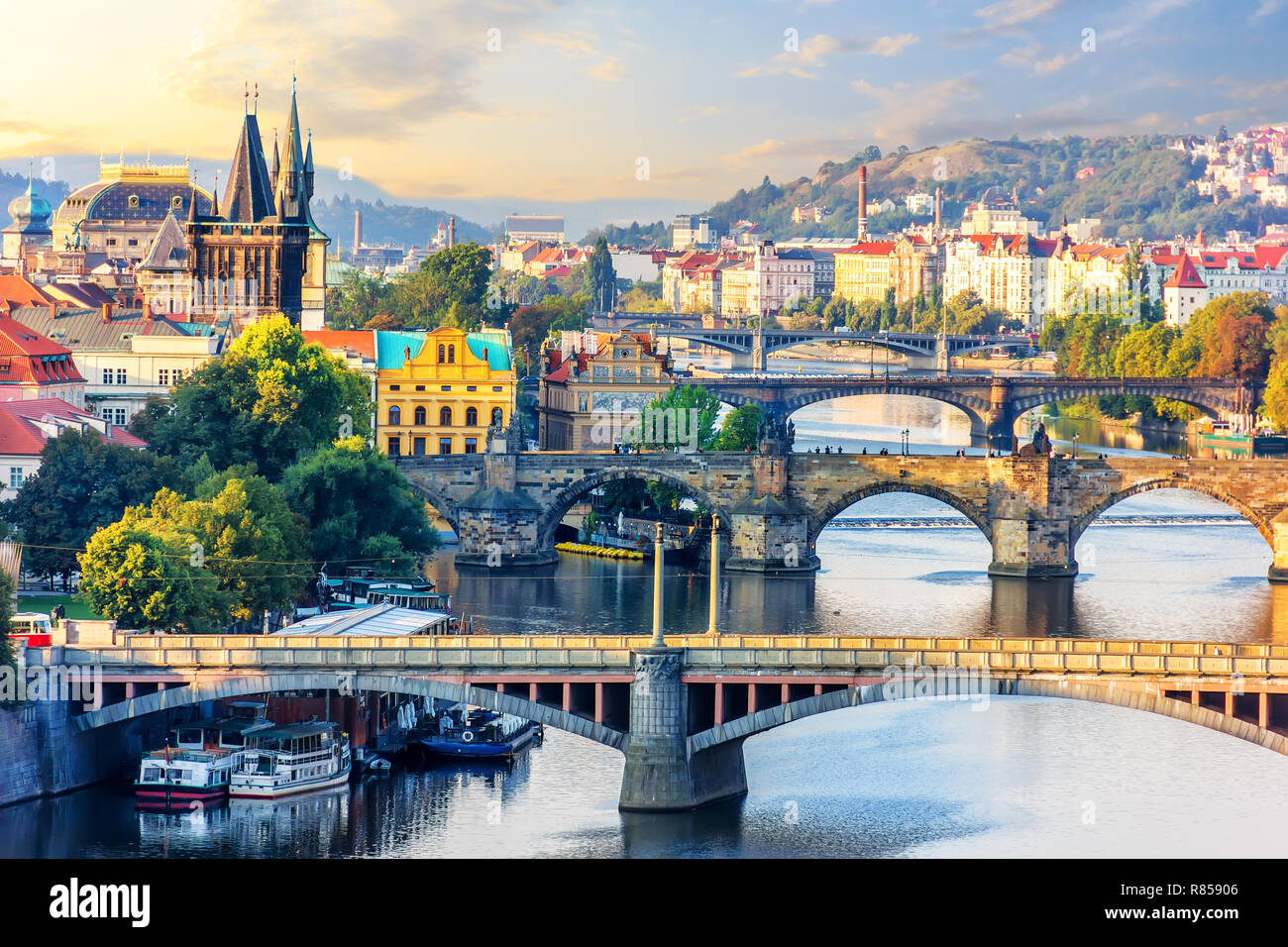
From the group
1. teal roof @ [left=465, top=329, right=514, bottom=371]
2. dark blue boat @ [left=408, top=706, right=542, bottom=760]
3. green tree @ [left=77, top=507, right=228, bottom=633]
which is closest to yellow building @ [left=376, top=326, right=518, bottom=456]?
teal roof @ [left=465, top=329, right=514, bottom=371]

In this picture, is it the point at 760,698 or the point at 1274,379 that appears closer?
the point at 760,698

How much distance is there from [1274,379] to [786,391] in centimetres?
2430

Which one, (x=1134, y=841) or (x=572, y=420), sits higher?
(x=572, y=420)

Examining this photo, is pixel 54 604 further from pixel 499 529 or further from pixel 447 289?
pixel 447 289

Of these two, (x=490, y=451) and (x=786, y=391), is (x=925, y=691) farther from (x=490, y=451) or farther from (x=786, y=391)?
(x=786, y=391)

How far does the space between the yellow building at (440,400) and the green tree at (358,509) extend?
16.3 m

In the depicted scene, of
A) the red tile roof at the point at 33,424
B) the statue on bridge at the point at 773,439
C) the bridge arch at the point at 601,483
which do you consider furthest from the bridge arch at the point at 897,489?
the red tile roof at the point at 33,424

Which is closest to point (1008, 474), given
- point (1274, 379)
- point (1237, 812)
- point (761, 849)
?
point (1237, 812)

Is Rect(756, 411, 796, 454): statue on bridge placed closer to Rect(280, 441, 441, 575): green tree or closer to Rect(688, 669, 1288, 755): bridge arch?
Rect(280, 441, 441, 575): green tree

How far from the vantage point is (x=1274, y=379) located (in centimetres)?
12325

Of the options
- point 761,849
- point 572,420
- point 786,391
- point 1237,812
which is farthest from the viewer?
point 786,391

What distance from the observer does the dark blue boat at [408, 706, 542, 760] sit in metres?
51.1

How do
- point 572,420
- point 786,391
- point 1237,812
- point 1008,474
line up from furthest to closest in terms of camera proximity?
point 786,391, point 572,420, point 1008,474, point 1237,812

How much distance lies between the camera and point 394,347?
92.5 metres
